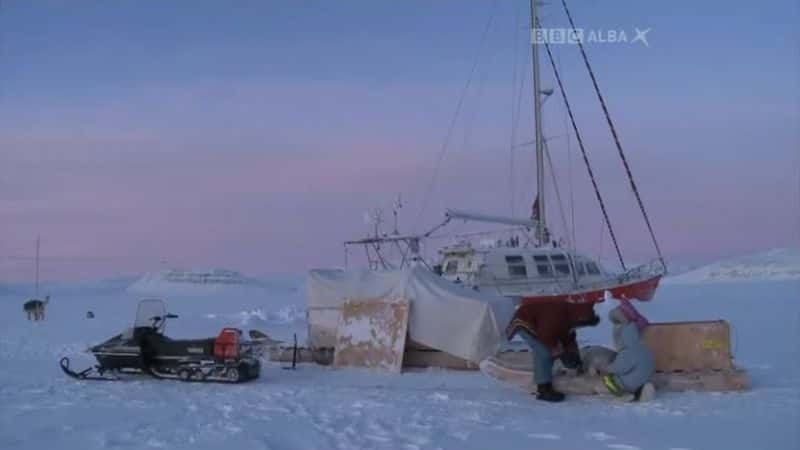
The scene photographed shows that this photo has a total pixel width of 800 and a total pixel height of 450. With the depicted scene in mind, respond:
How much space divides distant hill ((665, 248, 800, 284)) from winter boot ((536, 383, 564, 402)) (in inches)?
2031

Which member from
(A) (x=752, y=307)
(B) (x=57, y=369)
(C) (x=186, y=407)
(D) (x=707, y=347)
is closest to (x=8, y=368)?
(B) (x=57, y=369)

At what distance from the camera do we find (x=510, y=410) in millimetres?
8766

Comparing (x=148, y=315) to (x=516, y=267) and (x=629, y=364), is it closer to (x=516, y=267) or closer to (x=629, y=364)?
(x=629, y=364)

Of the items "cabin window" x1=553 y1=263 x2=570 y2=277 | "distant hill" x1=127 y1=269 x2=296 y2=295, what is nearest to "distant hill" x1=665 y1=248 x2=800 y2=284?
"distant hill" x1=127 y1=269 x2=296 y2=295

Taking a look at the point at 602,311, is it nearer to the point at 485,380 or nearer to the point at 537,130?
the point at 537,130

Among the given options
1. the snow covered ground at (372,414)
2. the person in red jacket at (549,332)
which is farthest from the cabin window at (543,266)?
the person in red jacket at (549,332)

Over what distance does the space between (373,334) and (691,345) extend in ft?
17.3

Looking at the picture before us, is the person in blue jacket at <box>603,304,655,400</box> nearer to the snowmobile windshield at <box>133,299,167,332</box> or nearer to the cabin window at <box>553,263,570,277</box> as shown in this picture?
the snowmobile windshield at <box>133,299,167,332</box>

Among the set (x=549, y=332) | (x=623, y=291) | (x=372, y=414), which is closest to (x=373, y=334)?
(x=549, y=332)

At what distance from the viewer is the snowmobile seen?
11141mm

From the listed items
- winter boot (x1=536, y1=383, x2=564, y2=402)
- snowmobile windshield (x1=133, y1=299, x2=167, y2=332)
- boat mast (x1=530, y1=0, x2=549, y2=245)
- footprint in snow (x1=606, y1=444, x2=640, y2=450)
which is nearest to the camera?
footprint in snow (x1=606, y1=444, x2=640, y2=450)

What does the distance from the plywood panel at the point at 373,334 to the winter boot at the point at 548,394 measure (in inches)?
131

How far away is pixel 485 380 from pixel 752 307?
2019 centimetres

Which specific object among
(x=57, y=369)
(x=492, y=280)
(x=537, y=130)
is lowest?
(x=57, y=369)
